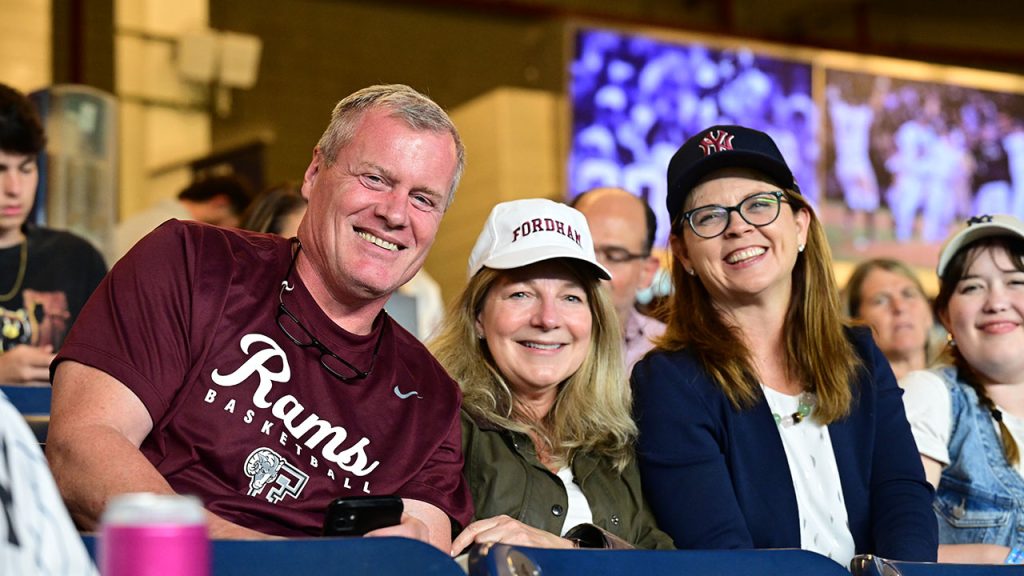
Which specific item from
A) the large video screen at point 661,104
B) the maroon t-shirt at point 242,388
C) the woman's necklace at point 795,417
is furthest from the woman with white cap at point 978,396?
the large video screen at point 661,104

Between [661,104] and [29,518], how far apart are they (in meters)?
6.21

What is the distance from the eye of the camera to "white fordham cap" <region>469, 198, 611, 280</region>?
7.61 feet

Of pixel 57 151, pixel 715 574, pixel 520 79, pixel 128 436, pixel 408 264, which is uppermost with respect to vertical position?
pixel 520 79

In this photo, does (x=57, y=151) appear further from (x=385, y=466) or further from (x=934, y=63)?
(x=934, y=63)

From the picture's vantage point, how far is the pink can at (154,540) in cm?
73

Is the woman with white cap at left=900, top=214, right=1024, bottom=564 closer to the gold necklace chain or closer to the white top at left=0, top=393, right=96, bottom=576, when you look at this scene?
the white top at left=0, top=393, right=96, bottom=576

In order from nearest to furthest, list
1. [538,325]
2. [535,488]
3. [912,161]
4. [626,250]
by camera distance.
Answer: [535,488] → [538,325] → [626,250] → [912,161]

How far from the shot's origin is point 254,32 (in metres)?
7.40

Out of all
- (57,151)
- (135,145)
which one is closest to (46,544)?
(57,151)

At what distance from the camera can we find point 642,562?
58.0 inches

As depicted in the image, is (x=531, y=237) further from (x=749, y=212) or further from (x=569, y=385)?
(x=749, y=212)

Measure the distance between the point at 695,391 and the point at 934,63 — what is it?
7594 mm

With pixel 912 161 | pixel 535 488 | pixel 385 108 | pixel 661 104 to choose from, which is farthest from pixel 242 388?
pixel 912 161

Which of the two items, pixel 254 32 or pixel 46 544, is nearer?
pixel 46 544
